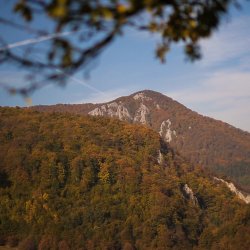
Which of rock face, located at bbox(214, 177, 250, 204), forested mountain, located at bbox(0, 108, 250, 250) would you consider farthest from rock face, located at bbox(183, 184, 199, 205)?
rock face, located at bbox(214, 177, 250, 204)

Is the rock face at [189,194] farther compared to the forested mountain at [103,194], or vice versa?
the rock face at [189,194]

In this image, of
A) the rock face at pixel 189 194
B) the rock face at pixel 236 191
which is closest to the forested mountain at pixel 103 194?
the rock face at pixel 189 194

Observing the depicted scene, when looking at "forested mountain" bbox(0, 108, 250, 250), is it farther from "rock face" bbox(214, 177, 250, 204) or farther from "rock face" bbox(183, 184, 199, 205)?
"rock face" bbox(214, 177, 250, 204)

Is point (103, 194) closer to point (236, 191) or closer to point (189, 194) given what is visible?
point (189, 194)

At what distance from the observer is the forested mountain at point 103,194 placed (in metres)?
104

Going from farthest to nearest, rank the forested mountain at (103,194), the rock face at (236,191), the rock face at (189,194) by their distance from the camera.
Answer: the rock face at (236,191) → the rock face at (189,194) → the forested mountain at (103,194)

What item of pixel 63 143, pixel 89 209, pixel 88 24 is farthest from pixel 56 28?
pixel 63 143

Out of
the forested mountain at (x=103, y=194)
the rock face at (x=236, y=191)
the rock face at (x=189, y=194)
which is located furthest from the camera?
the rock face at (x=236, y=191)

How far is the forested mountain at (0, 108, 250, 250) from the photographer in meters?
104

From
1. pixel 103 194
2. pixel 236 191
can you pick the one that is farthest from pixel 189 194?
pixel 103 194

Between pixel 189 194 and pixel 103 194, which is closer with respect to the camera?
pixel 103 194

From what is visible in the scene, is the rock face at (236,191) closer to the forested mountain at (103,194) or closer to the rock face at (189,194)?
the forested mountain at (103,194)

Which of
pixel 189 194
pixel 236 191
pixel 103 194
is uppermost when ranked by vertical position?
pixel 236 191

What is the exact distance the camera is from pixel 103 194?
402 feet
